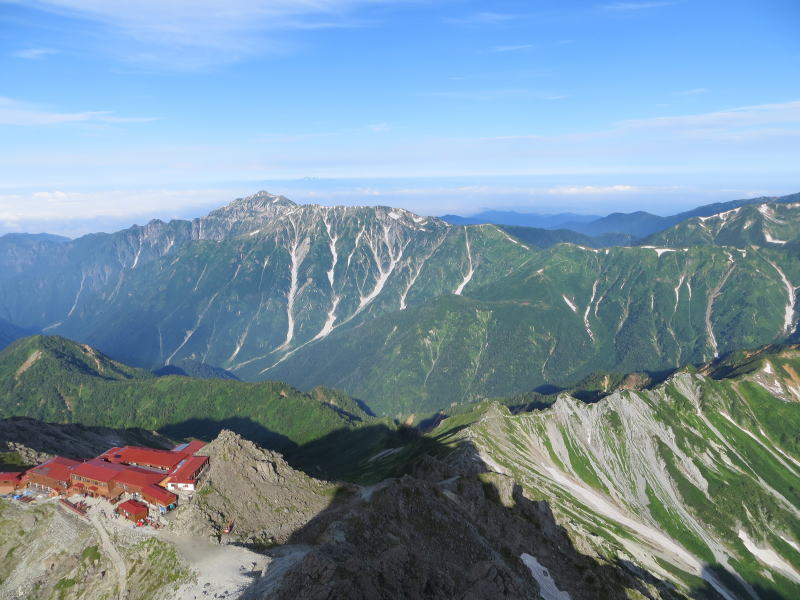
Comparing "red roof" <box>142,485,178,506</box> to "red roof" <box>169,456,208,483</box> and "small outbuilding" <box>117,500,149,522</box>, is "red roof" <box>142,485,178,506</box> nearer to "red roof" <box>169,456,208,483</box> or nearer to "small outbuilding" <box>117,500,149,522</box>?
"small outbuilding" <box>117,500,149,522</box>

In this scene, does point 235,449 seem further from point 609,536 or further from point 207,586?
point 609,536

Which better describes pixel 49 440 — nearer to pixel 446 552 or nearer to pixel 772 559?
pixel 446 552

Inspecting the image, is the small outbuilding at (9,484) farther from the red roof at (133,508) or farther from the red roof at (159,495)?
the red roof at (159,495)

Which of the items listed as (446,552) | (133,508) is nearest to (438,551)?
(446,552)

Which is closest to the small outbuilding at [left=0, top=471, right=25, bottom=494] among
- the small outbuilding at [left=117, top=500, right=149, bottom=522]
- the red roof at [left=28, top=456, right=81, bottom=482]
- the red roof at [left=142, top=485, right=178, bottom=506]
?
the red roof at [left=28, top=456, right=81, bottom=482]

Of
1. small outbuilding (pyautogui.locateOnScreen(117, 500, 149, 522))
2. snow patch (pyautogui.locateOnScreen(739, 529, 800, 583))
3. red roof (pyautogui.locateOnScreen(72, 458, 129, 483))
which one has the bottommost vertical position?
snow patch (pyautogui.locateOnScreen(739, 529, 800, 583))

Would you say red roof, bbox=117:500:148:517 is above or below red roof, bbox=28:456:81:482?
below
